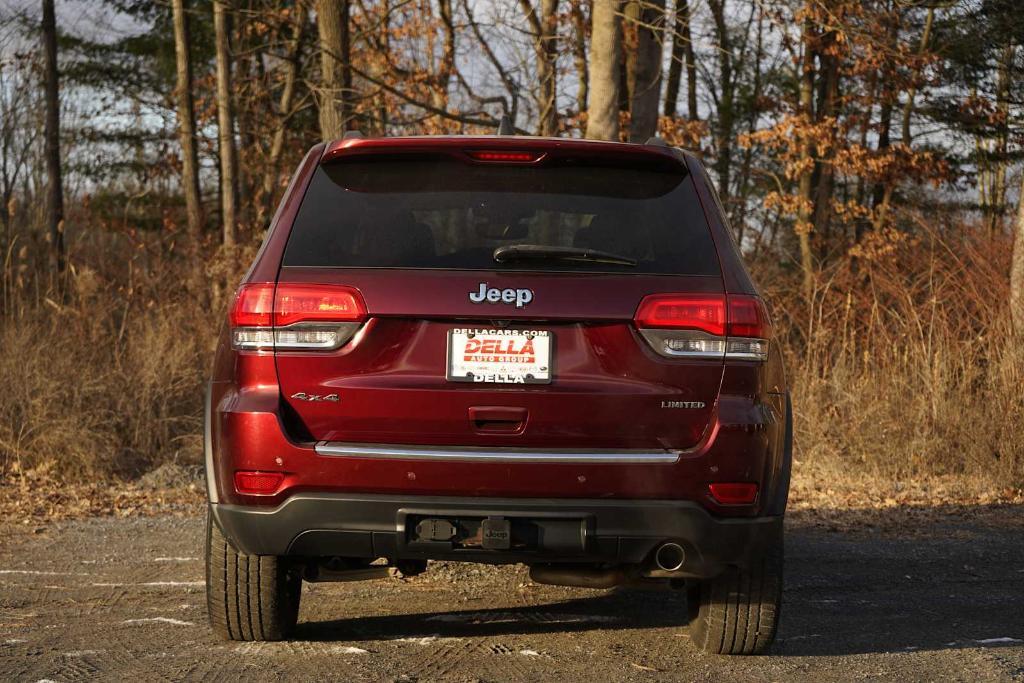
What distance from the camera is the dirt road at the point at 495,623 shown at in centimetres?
441

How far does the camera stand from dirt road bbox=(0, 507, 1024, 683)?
4.41 meters

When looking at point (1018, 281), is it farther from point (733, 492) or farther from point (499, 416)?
point (499, 416)

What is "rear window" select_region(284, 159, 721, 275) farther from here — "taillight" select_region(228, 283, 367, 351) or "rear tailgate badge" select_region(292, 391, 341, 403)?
"rear tailgate badge" select_region(292, 391, 341, 403)

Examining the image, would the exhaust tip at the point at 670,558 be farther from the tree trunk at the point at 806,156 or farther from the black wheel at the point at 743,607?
the tree trunk at the point at 806,156

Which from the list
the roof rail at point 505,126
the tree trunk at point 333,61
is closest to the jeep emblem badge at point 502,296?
the roof rail at point 505,126

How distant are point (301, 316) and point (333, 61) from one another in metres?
12.5

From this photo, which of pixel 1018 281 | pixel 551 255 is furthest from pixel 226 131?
pixel 551 255

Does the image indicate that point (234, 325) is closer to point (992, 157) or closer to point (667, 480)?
point (667, 480)

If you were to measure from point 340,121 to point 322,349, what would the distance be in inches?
480

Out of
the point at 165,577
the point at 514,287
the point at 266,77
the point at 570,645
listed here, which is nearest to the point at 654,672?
the point at 570,645

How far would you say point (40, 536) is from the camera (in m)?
7.54

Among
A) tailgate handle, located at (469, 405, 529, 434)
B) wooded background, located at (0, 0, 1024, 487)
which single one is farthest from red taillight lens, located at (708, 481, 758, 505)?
wooded background, located at (0, 0, 1024, 487)

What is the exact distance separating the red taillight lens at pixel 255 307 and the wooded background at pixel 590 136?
19.2 ft

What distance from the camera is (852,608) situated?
571 centimetres
